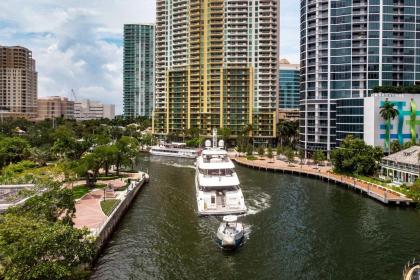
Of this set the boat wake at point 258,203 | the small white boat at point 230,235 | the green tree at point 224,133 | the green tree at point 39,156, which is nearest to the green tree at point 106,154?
the green tree at point 39,156

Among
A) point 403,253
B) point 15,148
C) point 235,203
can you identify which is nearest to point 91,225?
point 235,203

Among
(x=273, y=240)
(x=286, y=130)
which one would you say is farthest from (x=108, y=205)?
(x=286, y=130)

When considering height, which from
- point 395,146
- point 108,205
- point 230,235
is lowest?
point 230,235

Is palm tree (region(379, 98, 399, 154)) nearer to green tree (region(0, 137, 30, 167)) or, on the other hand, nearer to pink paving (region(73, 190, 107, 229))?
pink paving (region(73, 190, 107, 229))

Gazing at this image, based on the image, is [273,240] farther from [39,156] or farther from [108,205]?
[39,156]

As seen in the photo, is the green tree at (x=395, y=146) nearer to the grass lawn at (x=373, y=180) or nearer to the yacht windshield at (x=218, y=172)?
the grass lawn at (x=373, y=180)
